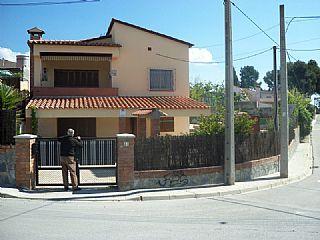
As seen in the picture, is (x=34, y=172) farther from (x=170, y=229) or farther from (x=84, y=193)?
(x=170, y=229)

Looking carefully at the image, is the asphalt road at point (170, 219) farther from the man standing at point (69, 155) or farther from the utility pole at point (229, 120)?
the utility pole at point (229, 120)

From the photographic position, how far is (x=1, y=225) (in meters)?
8.05

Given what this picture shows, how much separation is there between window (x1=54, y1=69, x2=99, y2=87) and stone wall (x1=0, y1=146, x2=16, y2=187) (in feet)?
38.9

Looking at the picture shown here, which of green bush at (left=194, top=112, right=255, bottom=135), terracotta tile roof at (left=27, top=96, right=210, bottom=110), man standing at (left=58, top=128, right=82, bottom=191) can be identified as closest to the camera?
man standing at (left=58, top=128, right=82, bottom=191)

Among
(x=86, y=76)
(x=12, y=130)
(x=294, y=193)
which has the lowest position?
(x=294, y=193)

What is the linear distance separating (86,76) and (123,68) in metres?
2.52

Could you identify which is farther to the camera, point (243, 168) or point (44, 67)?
point (44, 67)

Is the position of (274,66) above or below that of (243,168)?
above

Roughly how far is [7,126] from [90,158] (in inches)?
113

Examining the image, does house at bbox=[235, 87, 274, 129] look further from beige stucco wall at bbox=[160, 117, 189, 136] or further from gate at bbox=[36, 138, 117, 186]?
gate at bbox=[36, 138, 117, 186]

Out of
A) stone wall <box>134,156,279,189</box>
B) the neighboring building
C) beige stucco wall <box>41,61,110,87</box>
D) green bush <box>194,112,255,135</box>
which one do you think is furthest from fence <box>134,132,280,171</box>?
the neighboring building

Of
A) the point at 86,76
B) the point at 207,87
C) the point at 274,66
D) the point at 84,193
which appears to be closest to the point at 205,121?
the point at 84,193

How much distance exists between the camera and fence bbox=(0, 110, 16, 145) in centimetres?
1326

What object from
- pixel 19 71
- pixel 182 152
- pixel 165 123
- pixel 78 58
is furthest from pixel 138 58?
pixel 19 71
